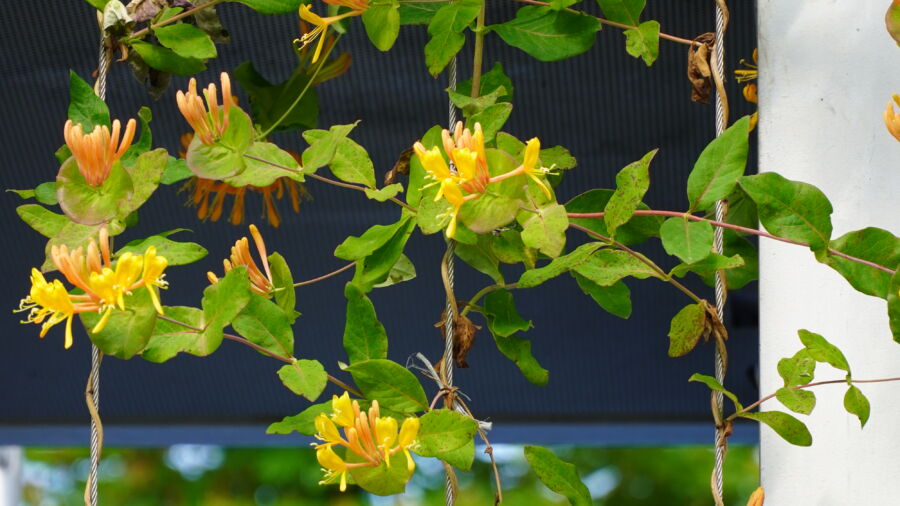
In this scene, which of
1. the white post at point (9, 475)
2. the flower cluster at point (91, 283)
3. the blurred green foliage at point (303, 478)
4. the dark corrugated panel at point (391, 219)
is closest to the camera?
the flower cluster at point (91, 283)

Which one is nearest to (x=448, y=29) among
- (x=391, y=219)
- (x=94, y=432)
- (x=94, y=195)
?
(x=94, y=195)

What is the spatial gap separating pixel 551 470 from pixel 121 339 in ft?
0.89

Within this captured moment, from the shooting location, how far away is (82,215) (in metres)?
0.61

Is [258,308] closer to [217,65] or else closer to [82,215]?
[82,215]

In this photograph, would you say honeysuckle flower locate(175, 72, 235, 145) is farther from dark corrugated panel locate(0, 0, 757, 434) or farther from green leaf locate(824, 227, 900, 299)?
dark corrugated panel locate(0, 0, 757, 434)

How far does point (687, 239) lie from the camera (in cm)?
57

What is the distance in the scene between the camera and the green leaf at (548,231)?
0.56 meters

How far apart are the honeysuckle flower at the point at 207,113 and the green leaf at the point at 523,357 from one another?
232 millimetres

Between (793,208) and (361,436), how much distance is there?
282 millimetres

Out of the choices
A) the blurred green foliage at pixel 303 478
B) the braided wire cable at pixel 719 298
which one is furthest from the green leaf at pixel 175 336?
the blurred green foliage at pixel 303 478

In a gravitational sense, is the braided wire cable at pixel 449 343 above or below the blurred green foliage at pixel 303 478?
above

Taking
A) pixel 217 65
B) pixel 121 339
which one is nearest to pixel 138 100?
pixel 217 65

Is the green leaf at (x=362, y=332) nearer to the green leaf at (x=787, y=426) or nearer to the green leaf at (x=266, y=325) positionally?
the green leaf at (x=266, y=325)

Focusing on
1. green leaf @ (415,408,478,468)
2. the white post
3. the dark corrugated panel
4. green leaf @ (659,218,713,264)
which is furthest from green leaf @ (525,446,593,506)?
the white post
